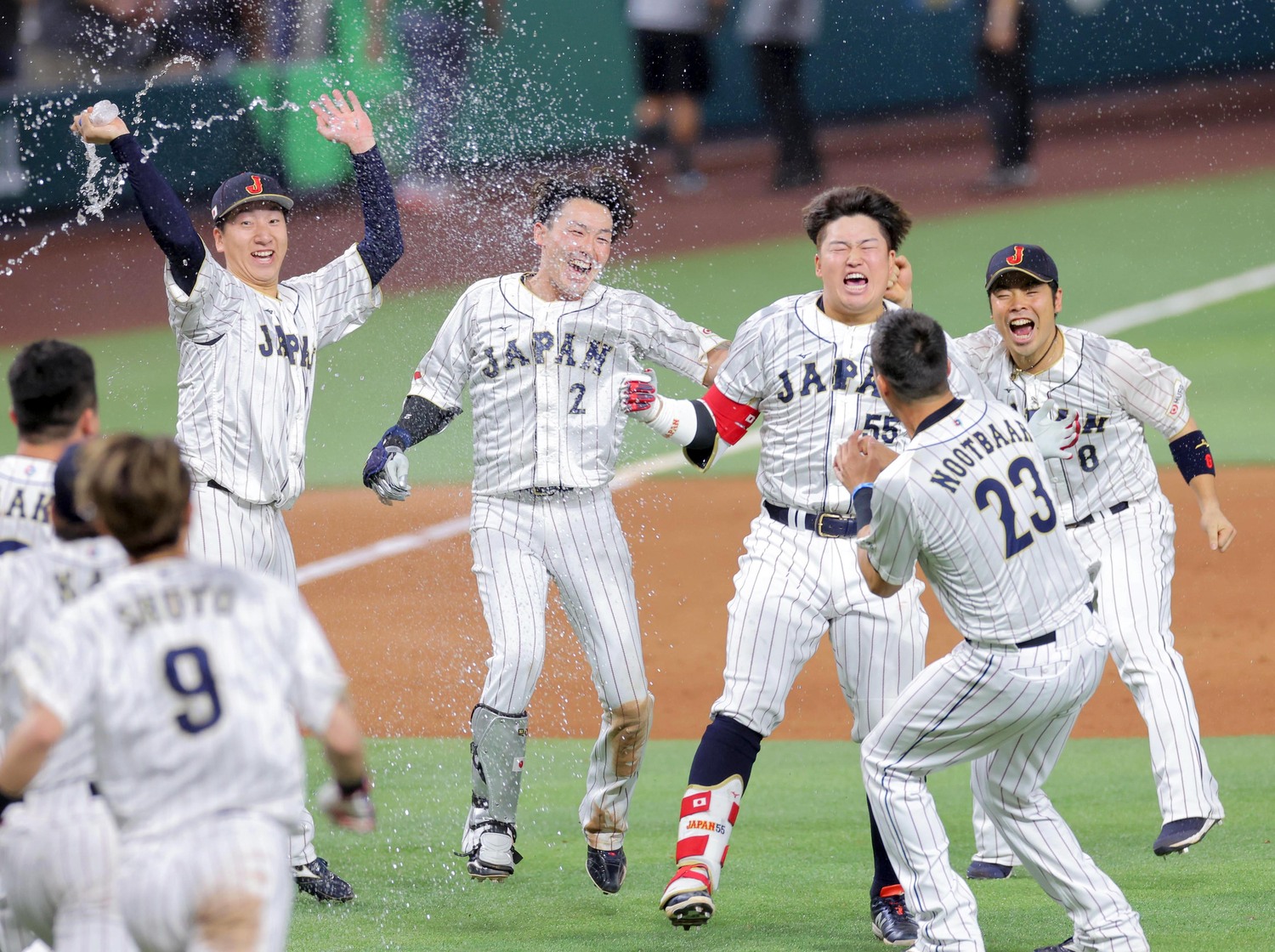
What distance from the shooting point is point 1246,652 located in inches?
344

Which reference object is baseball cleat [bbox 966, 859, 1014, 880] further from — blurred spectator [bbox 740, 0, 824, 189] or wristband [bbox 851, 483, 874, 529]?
blurred spectator [bbox 740, 0, 824, 189]

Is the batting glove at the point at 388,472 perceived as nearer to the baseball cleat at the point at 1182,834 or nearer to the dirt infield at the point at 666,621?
the baseball cleat at the point at 1182,834

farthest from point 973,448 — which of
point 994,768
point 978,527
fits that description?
point 994,768

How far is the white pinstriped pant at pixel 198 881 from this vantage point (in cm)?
277

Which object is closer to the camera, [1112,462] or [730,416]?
[730,416]

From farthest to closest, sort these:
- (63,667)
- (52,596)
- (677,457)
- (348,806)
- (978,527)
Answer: (677,457)
(978,527)
(52,596)
(348,806)
(63,667)

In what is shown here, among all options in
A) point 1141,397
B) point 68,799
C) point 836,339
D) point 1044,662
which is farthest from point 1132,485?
point 68,799

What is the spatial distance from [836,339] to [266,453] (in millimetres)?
1736

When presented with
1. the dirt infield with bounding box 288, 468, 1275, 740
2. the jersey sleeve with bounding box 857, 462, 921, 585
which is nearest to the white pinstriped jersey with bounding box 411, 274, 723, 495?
the jersey sleeve with bounding box 857, 462, 921, 585

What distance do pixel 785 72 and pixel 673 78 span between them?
149 cm

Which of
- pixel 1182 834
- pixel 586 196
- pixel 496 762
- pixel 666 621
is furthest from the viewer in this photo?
pixel 666 621

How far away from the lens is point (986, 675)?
398cm

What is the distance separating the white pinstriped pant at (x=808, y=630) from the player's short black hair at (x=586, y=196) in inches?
48.8

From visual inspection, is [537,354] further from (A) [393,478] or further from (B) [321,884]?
(B) [321,884]
